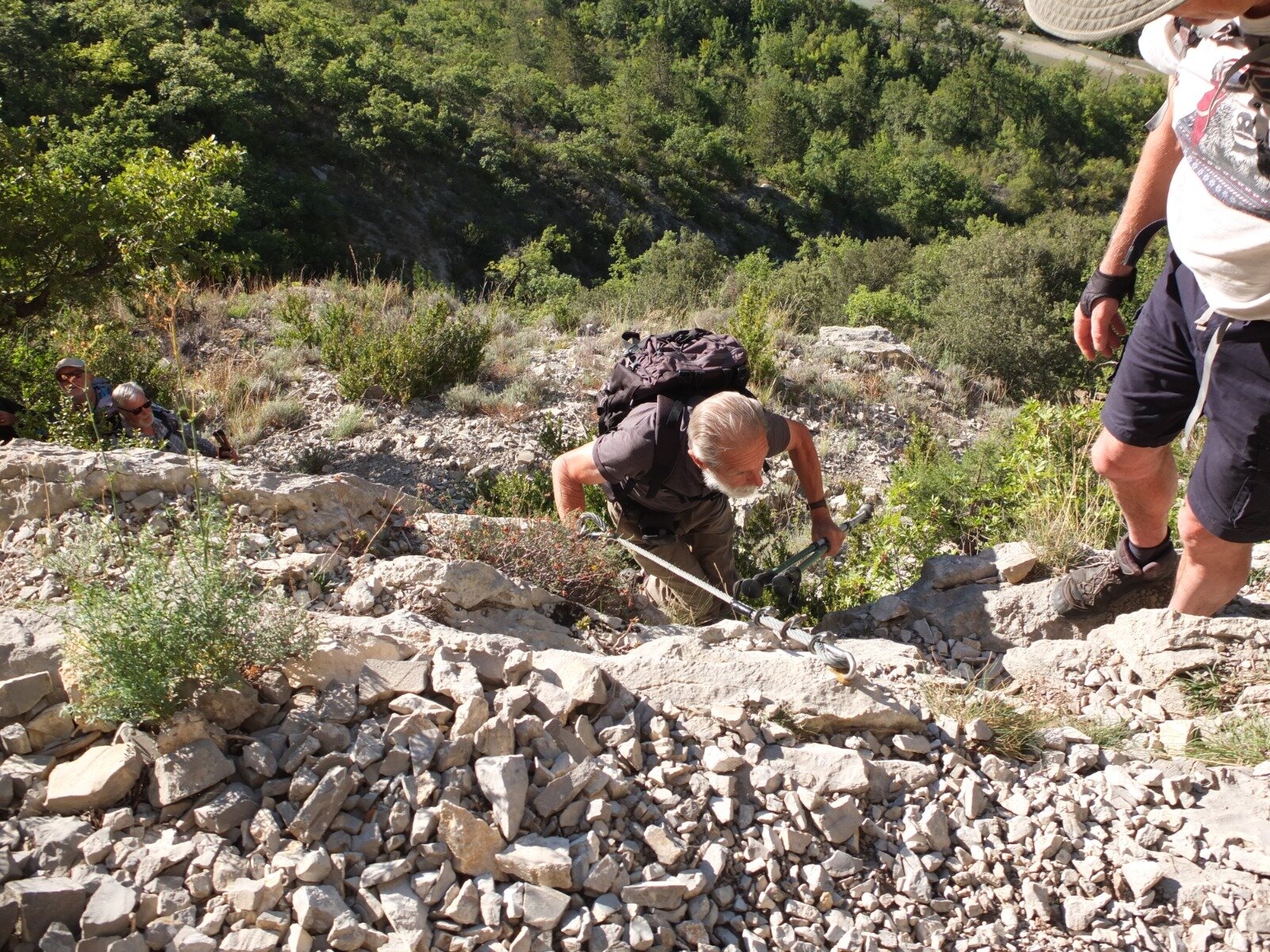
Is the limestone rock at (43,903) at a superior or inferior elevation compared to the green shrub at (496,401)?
superior

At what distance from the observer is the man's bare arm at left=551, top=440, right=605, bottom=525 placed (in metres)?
3.45

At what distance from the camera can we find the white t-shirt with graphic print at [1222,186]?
191 centimetres

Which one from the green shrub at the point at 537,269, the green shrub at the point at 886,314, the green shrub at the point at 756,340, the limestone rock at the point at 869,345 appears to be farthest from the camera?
the green shrub at the point at 537,269

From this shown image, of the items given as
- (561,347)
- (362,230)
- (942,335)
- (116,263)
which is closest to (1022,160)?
(362,230)

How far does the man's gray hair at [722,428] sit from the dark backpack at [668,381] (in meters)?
0.18

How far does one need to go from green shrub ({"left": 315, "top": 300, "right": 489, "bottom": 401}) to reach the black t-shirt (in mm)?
3467

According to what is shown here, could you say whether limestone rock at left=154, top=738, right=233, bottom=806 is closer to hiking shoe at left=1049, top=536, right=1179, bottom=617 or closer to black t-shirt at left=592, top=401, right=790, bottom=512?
black t-shirt at left=592, top=401, right=790, bottom=512

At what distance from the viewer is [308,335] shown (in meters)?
7.27

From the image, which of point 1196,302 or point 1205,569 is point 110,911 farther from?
point 1205,569

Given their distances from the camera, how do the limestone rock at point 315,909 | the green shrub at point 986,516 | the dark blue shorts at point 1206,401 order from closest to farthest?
the limestone rock at point 315,909 < the dark blue shorts at point 1206,401 < the green shrub at point 986,516

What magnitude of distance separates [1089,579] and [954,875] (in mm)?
1612

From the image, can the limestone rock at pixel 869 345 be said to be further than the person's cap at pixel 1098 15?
Yes

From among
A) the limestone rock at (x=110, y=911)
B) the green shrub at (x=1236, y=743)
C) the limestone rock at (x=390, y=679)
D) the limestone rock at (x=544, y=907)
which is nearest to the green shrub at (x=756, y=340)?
the green shrub at (x=1236, y=743)

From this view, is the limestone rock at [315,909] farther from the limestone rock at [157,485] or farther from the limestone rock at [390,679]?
the limestone rock at [157,485]
